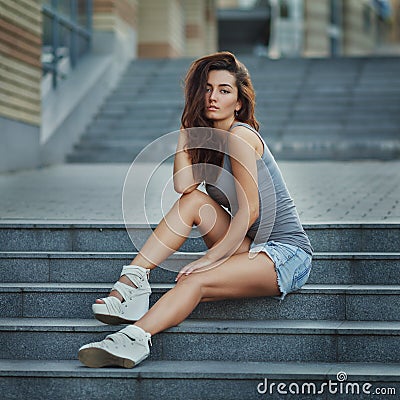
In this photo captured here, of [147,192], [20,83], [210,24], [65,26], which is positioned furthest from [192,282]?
[210,24]

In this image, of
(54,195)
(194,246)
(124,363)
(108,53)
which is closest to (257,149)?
(194,246)

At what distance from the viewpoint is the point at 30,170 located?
10109 millimetres

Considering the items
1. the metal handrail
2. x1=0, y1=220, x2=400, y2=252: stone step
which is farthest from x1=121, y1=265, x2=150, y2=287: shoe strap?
the metal handrail

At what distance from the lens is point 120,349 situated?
3854 mm

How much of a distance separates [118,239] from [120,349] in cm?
128

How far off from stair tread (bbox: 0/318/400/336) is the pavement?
3.23 ft

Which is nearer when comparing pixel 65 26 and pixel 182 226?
pixel 182 226

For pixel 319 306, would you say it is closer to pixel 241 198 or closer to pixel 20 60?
pixel 241 198

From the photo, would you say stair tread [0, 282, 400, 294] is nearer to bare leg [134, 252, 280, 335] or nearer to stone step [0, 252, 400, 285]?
stone step [0, 252, 400, 285]

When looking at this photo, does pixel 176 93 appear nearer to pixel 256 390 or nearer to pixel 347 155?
pixel 347 155

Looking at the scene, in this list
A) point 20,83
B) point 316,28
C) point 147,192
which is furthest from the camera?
point 316,28

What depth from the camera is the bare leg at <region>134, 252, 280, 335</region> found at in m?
4.01

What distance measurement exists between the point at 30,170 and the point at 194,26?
50.3 ft

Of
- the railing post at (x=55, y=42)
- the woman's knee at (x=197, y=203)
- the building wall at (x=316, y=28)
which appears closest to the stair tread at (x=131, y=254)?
the woman's knee at (x=197, y=203)
